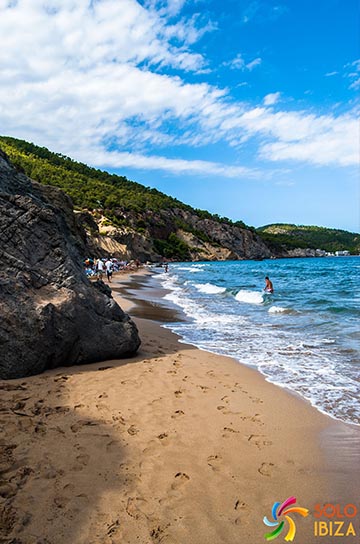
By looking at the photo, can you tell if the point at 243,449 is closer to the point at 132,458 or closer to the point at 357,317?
the point at 132,458

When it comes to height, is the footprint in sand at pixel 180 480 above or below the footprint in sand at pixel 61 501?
below

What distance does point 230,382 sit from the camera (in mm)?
6262

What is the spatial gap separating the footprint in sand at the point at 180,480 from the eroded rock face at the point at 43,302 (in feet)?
11.7

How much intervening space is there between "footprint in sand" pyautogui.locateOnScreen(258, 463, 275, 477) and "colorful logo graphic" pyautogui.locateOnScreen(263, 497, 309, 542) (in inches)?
14.8

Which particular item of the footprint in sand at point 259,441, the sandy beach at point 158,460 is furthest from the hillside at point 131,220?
the footprint in sand at point 259,441

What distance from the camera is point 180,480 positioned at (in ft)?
10.9

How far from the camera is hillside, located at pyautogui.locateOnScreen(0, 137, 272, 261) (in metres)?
76.7

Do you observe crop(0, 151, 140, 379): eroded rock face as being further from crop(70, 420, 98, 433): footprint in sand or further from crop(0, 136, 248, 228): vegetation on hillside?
crop(0, 136, 248, 228): vegetation on hillside

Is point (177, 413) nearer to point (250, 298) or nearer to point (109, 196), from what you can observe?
point (250, 298)

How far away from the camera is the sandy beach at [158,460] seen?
2.73 metres

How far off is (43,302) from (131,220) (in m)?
94.6

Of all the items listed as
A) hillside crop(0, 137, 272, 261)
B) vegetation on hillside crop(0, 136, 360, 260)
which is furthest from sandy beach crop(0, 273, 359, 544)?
vegetation on hillside crop(0, 136, 360, 260)

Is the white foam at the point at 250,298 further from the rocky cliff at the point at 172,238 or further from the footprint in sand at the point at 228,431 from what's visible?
the rocky cliff at the point at 172,238

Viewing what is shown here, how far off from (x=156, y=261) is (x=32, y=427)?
90.1 m
